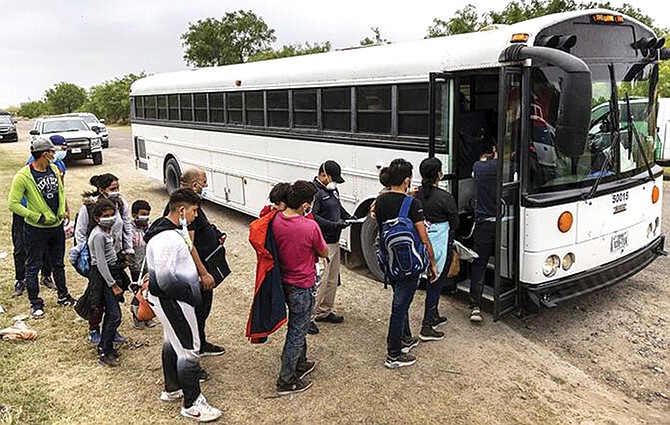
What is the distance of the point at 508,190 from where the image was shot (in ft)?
16.5

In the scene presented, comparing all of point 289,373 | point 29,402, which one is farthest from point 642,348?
point 29,402

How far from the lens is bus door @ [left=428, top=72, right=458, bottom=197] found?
562 centimetres

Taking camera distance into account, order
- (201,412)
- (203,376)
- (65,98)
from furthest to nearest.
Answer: (65,98) < (203,376) < (201,412)

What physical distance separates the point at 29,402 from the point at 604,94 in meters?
5.34

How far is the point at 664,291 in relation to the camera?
650 centimetres

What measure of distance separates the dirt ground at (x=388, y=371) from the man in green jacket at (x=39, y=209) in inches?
18.4

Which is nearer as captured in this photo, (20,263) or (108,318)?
(108,318)

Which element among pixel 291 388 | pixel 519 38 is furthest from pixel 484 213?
pixel 291 388

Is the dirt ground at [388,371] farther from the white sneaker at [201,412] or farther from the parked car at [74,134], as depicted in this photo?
the parked car at [74,134]

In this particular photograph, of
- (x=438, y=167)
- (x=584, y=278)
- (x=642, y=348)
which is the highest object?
(x=438, y=167)

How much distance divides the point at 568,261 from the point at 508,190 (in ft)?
2.91

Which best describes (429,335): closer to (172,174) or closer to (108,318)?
(108,318)

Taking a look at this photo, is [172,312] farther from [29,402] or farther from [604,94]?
[604,94]

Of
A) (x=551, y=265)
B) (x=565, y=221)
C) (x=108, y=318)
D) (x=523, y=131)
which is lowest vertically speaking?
(x=108, y=318)
